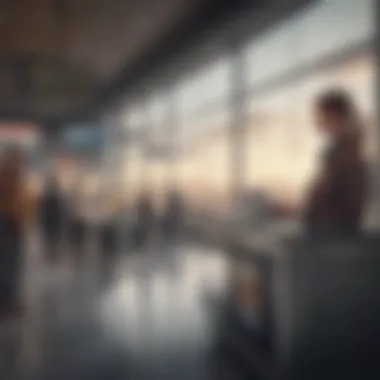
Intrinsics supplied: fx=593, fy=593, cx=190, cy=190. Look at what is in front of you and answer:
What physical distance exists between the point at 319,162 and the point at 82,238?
826 mm

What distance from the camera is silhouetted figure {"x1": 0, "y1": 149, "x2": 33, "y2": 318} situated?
180 centimetres

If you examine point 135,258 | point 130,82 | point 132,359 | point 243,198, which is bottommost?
point 132,359

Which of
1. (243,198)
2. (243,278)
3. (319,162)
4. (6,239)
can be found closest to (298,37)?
(319,162)

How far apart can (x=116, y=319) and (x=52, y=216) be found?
1.74 feet

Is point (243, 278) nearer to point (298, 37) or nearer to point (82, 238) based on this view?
point (82, 238)

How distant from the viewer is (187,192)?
6.66ft

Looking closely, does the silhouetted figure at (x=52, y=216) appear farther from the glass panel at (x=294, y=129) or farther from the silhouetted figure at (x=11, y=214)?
the glass panel at (x=294, y=129)

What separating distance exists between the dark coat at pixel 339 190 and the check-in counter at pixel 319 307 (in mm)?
91

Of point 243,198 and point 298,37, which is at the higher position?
point 298,37

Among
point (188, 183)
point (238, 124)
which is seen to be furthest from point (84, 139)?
point (238, 124)

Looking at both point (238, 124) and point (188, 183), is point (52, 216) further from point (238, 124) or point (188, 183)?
point (238, 124)

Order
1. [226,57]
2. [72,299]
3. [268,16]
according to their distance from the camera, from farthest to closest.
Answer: [72,299] → [226,57] → [268,16]

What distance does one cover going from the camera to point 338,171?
1820 millimetres

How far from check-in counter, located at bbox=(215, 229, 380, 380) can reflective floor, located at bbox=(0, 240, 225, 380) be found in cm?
28
